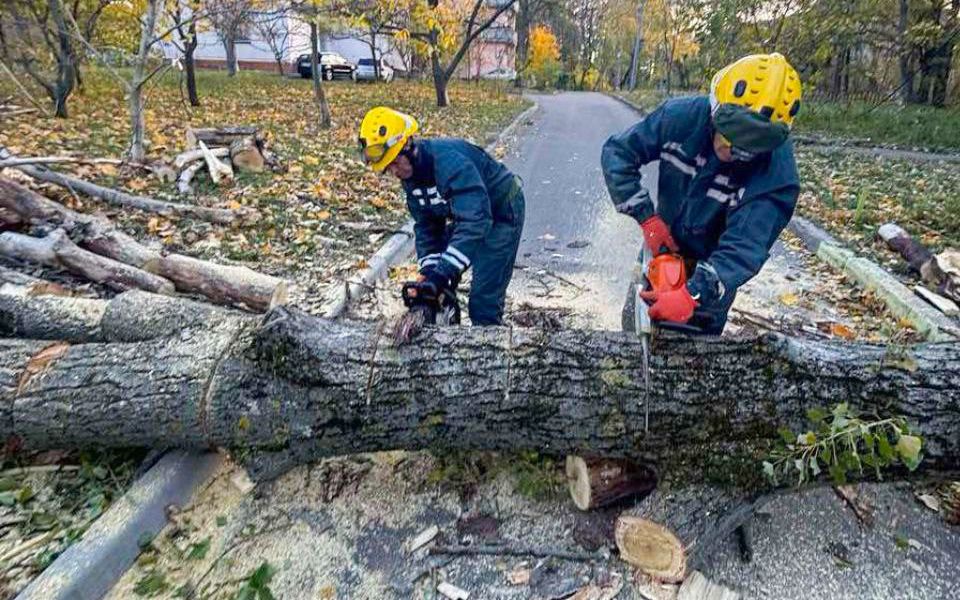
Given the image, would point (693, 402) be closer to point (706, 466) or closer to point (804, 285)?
point (706, 466)

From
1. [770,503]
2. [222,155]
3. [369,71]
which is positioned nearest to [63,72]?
[222,155]

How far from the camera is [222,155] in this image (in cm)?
673

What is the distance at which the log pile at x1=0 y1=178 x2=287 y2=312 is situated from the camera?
363cm

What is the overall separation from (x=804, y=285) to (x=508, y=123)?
10212 mm

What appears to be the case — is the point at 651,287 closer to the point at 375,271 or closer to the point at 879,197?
the point at 375,271

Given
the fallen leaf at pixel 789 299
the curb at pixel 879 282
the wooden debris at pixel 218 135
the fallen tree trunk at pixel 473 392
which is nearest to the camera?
the fallen tree trunk at pixel 473 392

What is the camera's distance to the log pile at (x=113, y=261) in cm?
363

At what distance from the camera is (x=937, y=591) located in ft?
6.86

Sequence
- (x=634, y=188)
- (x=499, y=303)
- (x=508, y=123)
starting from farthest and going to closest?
(x=508, y=123), (x=499, y=303), (x=634, y=188)

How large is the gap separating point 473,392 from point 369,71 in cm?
2481

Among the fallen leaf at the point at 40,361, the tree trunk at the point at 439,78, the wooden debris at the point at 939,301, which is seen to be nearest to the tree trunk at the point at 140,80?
the fallen leaf at the point at 40,361

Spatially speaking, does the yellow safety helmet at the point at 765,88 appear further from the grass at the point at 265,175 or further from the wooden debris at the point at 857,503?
the grass at the point at 265,175

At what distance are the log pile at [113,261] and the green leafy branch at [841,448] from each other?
2.77 meters

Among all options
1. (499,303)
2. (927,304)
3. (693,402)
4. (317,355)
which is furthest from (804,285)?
(317,355)
